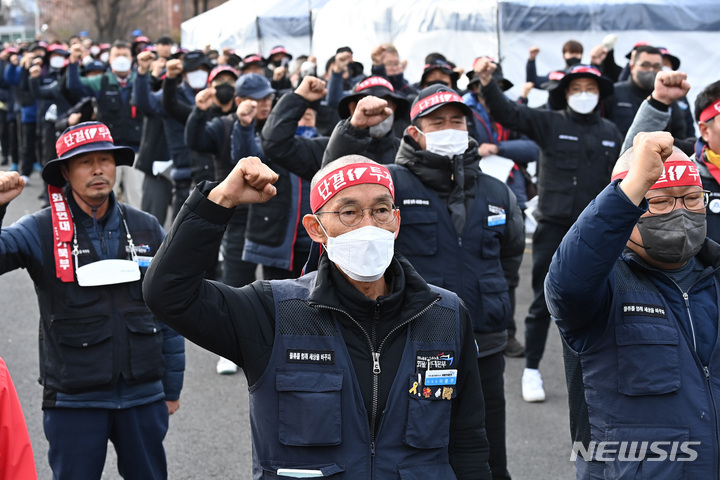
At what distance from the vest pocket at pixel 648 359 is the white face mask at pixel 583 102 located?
4.10 meters

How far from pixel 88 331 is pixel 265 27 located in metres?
16.0

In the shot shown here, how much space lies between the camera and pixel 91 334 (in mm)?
4293

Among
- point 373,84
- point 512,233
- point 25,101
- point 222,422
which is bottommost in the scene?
point 25,101

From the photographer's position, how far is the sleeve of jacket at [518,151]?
27.2 ft

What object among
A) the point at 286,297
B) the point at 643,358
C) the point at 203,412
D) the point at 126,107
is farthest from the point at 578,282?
the point at 126,107

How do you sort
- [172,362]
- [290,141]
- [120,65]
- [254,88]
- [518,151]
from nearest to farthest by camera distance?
1. [172,362]
2. [290,141]
3. [254,88]
4. [518,151]
5. [120,65]

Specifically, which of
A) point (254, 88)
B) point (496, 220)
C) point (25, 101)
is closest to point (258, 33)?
point (25, 101)

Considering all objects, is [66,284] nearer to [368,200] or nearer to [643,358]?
[368,200]

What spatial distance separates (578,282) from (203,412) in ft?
14.2

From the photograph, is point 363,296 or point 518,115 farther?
point 518,115

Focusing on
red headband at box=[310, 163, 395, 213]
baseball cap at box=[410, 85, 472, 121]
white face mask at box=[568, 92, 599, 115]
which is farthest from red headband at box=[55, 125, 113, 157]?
white face mask at box=[568, 92, 599, 115]

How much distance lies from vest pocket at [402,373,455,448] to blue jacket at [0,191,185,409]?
6.09ft

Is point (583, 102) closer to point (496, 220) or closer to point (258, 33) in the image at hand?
point (496, 220)

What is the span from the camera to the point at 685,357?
10.3 ft
